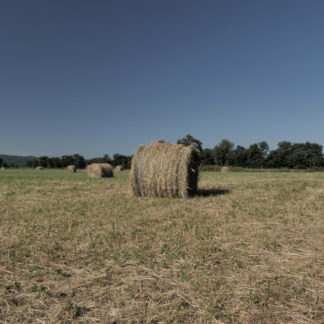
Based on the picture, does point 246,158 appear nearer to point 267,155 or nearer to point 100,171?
point 267,155

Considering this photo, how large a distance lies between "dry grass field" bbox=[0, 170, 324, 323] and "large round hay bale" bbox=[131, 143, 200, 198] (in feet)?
8.50

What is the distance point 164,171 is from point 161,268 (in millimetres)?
5545

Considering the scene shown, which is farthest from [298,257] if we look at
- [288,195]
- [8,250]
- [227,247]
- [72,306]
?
[288,195]

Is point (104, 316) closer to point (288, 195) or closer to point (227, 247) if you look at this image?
point (227, 247)

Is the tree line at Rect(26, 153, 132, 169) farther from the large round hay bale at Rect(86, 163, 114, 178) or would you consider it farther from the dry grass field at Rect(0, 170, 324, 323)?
the dry grass field at Rect(0, 170, 324, 323)

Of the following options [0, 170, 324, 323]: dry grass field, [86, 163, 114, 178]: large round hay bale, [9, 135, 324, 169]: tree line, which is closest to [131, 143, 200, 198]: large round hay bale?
[0, 170, 324, 323]: dry grass field

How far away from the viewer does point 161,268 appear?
10.1 ft

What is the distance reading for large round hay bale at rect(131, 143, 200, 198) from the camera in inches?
332

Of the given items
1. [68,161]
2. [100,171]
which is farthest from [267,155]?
[100,171]

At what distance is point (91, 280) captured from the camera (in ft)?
9.14

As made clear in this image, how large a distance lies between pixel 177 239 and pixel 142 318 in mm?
1980

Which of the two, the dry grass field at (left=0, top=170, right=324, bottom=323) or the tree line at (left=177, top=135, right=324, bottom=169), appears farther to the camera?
the tree line at (left=177, top=135, right=324, bottom=169)

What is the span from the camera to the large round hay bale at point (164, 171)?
844 cm

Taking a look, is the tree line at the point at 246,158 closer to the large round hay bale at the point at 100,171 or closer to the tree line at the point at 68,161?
the tree line at the point at 68,161
